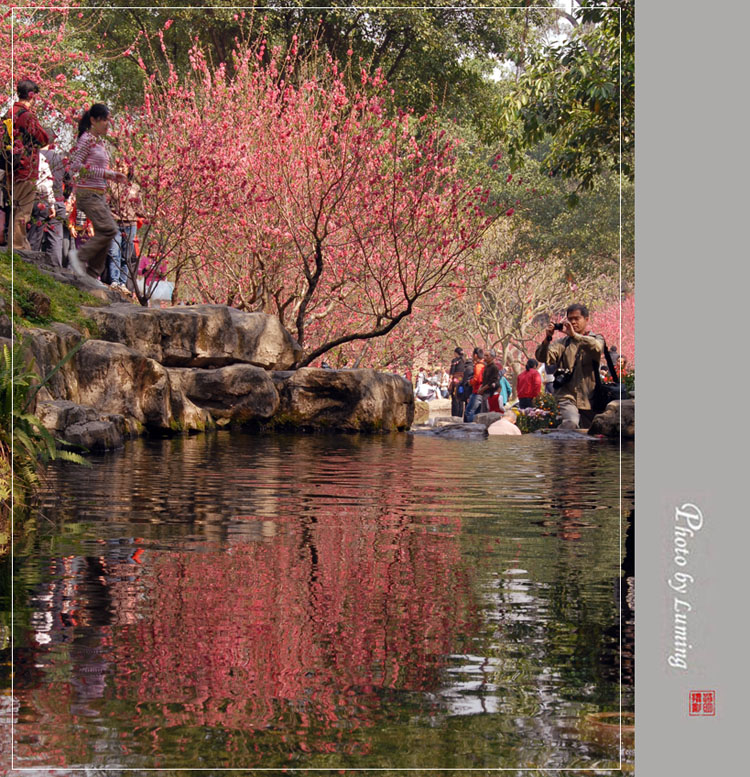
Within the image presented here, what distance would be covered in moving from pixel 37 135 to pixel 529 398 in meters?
13.4

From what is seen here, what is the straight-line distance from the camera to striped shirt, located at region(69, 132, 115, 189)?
18672 mm

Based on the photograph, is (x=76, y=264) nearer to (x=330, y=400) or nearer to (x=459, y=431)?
(x=330, y=400)

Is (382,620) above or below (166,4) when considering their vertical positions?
below

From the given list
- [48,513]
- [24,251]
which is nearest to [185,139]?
[24,251]

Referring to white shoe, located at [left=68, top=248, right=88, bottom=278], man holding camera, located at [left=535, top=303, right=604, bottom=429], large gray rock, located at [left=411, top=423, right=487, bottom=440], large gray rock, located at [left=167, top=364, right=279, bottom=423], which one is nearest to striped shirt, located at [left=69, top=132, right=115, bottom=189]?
white shoe, located at [left=68, top=248, right=88, bottom=278]

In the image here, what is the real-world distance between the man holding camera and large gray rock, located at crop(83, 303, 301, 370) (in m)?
5.51

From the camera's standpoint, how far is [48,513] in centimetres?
877

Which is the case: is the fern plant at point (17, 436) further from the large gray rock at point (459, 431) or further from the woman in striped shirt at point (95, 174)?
the large gray rock at point (459, 431)

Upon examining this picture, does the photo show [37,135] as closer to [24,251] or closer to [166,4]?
[24,251]

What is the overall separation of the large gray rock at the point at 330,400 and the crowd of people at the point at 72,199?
3.50m

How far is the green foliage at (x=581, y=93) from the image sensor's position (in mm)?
20359
